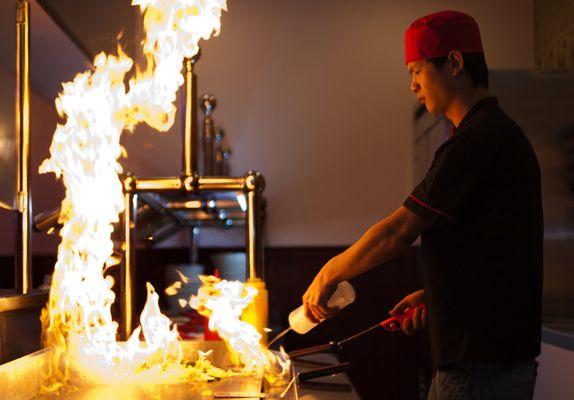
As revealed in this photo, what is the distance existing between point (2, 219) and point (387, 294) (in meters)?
2.22

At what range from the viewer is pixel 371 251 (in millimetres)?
1455

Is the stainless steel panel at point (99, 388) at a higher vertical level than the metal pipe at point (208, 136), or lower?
lower

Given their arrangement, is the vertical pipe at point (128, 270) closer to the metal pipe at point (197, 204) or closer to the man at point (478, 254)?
the man at point (478, 254)

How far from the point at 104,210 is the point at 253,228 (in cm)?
38

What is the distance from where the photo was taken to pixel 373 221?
419 centimetres

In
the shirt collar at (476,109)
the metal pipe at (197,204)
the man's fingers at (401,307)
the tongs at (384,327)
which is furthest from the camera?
the metal pipe at (197,204)

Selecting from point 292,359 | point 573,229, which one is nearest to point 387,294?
point 573,229

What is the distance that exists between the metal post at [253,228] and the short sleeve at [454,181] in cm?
39

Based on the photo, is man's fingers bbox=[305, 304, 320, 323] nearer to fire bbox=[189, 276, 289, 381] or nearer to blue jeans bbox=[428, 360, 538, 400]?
fire bbox=[189, 276, 289, 381]

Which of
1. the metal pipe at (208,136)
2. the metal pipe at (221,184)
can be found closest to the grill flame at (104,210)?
the metal pipe at (221,184)

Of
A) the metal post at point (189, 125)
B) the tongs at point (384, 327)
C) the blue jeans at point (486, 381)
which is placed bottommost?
the blue jeans at point (486, 381)

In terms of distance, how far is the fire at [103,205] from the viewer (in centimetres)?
145

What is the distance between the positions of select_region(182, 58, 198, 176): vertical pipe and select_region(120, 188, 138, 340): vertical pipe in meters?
0.15

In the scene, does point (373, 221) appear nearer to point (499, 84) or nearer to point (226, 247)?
point (226, 247)
